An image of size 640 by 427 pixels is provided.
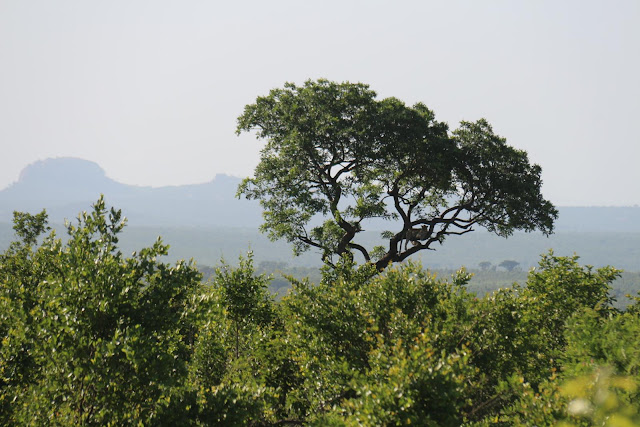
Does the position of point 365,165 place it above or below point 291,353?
above

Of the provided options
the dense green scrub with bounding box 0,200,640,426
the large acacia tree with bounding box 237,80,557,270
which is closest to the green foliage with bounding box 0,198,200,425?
the dense green scrub with bounding box 0,200,640,426

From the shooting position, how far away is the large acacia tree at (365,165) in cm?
2992

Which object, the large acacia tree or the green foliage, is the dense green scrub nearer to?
the green foliage

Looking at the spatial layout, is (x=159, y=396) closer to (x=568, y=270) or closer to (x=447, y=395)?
(x=447, y=395)

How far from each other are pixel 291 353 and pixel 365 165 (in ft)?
64.1

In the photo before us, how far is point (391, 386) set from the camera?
9.11m

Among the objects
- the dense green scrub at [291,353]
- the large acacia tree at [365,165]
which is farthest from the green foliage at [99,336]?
the large acacia tree at [365,165]

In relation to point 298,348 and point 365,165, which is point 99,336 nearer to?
point 298,348

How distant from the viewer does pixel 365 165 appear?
3325 centimetres

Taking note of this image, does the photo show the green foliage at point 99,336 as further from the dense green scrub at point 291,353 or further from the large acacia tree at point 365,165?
the large acacia tree at point 365,165

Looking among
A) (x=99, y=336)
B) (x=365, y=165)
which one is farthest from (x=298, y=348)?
(x=365, y=165)

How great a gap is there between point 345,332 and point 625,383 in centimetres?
1006

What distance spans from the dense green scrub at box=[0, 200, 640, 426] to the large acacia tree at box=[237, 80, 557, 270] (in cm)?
1474

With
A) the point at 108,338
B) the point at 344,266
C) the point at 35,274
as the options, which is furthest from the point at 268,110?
the point at 108,338
